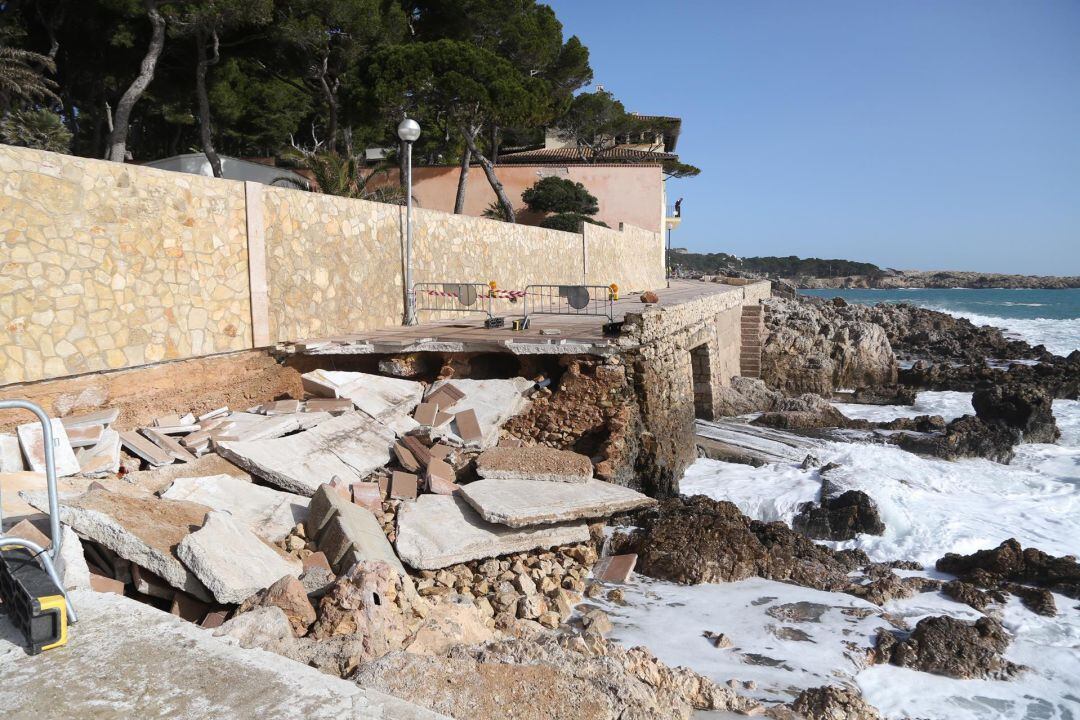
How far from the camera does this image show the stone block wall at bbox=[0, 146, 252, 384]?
592 centimetres

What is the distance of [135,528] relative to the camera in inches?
177

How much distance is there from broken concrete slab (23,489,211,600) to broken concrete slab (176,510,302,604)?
105 mm

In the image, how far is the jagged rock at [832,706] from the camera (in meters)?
4.73

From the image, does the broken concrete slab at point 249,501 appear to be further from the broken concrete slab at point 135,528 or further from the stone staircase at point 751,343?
the stone staircase at point 751,343

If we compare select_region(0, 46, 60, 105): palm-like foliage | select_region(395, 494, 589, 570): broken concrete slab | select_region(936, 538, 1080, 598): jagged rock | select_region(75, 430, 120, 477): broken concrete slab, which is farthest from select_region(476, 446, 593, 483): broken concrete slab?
select_region(0, 46, 60, 105): palm-like foliage

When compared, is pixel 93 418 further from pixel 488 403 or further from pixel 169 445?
pixel 488 403

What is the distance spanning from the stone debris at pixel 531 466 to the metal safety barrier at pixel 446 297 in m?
4.43

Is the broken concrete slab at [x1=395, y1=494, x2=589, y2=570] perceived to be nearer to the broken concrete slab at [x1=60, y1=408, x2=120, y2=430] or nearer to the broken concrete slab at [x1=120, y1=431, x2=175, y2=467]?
the broken concrete slab at [x1=120, y1=431, x2=175, y2=467]

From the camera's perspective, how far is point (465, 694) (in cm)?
334

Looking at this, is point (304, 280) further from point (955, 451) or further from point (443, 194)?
point (443, 194)

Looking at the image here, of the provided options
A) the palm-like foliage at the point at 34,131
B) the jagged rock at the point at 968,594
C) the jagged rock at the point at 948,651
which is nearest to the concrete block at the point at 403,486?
the jagged rock at the point at 948,651

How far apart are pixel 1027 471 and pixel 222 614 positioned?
13181mm

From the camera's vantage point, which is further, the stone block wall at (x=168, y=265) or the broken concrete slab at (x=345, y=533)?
the stone block wall at (x=168, y=265)

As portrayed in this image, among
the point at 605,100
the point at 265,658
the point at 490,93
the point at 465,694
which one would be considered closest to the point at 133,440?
the point at 265,658
